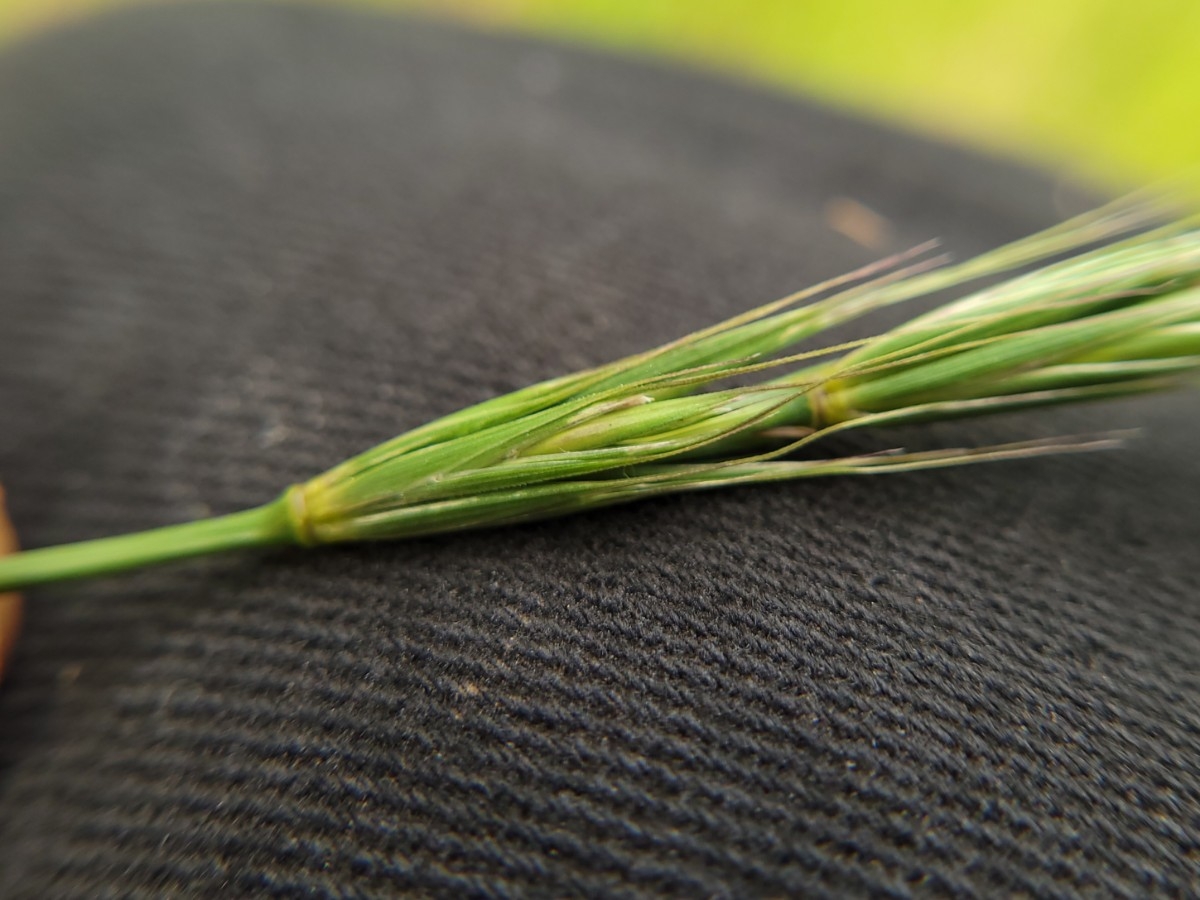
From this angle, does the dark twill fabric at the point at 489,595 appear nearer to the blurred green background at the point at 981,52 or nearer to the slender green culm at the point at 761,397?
the slender green culm at the point at 761,397

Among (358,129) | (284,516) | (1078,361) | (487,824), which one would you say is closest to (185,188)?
(358,129)

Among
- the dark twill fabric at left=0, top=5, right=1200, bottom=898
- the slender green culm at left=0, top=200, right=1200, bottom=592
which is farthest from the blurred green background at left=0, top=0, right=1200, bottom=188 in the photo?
the slender green culm at left=0, top=200, right=1200, bottom=592

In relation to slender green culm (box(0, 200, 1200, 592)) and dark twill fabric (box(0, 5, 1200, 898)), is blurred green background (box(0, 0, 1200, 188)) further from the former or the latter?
slender green culm (box(0, 200, 1200, 592))

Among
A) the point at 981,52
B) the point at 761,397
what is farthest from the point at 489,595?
the point at 981,52

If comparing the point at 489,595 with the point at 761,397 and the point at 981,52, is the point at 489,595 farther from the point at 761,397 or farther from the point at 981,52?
the point at 981,52

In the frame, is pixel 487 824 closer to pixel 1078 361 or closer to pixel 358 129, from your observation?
pixel 1078 361
